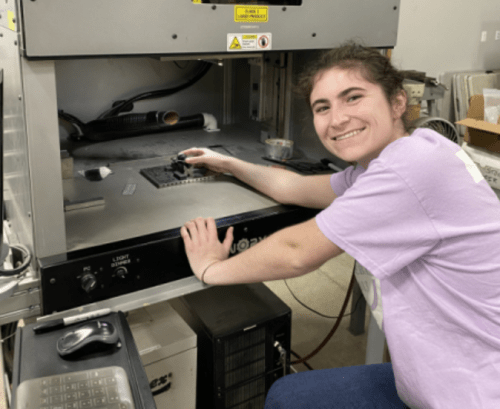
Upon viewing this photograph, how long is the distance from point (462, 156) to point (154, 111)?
101 cm

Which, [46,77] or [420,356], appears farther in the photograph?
[420,356]

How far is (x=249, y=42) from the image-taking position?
1.04m

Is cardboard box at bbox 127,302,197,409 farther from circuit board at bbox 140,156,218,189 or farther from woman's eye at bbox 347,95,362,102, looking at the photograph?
woman's eye at bbox 347,95,362,102

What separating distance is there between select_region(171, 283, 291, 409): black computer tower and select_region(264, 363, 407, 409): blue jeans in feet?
0.71

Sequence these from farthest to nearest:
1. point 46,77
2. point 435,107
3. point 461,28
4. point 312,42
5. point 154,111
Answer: point 461,28 → point 435,107 → point 154,111 → point 312,42 → point 46,77

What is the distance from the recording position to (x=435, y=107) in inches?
69.6

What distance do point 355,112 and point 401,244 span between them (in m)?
0.31

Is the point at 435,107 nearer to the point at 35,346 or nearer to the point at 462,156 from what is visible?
the point at 462,156

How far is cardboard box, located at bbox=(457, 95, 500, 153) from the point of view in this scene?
188cm

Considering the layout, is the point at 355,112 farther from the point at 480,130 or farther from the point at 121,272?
the point at 480,130

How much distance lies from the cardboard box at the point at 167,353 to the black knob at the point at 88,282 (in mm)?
436

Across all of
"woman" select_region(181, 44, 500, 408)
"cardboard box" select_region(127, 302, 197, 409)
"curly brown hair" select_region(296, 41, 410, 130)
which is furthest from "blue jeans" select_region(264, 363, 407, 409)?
"curly brown hair" select_region(296, 41, 410, 130)

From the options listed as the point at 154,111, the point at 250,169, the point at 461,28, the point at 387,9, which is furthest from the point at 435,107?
the point at 461,28

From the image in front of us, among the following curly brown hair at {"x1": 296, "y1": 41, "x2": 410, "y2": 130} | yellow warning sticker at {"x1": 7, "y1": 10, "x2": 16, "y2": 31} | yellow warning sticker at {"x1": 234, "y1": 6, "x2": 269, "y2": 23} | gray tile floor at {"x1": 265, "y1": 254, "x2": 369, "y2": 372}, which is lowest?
gray tile floor at {"x1": 265, "y1": 254, "x2": 369, "y2": 372}
